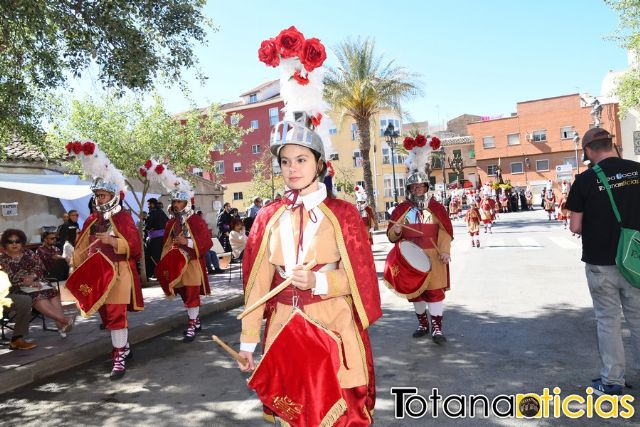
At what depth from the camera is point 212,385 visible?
5.12 metres

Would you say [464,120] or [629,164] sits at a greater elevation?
[464,120]

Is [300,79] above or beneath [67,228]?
above

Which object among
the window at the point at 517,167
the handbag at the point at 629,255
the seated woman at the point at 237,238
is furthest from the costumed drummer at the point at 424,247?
the window at the point at 517,167

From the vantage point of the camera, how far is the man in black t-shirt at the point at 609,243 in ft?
13.1

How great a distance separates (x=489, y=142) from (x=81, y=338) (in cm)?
5800

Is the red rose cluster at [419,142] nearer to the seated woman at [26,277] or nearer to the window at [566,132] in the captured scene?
the seated woman at [26,277]

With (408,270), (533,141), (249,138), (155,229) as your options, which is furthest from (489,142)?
(408,270)

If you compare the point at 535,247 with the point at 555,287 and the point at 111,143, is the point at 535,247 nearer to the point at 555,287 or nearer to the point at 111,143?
the point at 555,287

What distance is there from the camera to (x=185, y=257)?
7.27 m

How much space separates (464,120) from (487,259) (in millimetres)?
66167

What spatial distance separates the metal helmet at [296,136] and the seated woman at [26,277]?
582 cm

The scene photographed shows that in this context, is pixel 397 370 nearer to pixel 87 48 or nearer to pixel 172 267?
pixel 172 267

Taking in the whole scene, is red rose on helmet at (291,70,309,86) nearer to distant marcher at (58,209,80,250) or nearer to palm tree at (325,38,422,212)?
distant marcher at (58,209,80,250)

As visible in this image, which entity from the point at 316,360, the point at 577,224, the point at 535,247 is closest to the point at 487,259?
the point at 535,247
